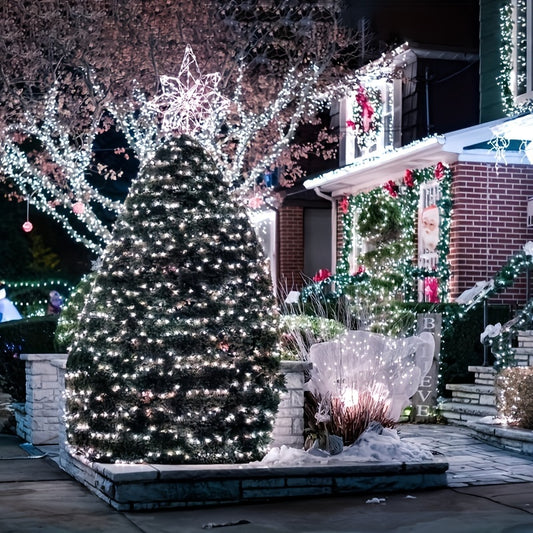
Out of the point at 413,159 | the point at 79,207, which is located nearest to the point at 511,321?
the point at 413,159

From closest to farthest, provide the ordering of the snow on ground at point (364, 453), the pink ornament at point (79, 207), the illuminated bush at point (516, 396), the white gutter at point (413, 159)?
the snow on ground at point (364, 453) < the illuminated bush at point (516, 396) < the white gutter at point (413, 159) < the pink ornament at point (79, 207)

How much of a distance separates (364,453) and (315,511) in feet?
4.20

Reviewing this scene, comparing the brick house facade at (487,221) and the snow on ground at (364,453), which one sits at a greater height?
the brick house facade at (487,221)

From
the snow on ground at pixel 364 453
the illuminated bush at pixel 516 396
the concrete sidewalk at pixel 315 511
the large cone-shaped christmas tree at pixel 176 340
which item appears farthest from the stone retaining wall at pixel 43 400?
the illuminated bush at pixel 516 396

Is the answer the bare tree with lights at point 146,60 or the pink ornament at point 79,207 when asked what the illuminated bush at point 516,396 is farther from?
the pink ornament at point 79,207

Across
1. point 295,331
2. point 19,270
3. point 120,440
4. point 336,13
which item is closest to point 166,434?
point 120,440

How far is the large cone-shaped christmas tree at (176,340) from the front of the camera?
25.8ft

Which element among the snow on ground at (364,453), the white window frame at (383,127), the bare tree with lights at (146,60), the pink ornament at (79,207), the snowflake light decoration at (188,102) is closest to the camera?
the snow on ground at (364,453)

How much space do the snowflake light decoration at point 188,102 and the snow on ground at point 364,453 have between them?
25.6 ft

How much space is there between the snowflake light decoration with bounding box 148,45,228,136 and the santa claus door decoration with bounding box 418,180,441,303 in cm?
398

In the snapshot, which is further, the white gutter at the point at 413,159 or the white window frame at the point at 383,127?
the white window frame at the point at 383,127

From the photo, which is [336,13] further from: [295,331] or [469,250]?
[295,331]

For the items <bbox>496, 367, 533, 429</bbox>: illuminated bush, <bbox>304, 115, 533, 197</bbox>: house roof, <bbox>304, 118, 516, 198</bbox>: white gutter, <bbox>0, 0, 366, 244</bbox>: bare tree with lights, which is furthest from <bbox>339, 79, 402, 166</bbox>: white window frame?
<bbox>496, 367, 533, 429</bbox>: illuminated bush

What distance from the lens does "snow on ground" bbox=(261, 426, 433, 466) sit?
8164mm
